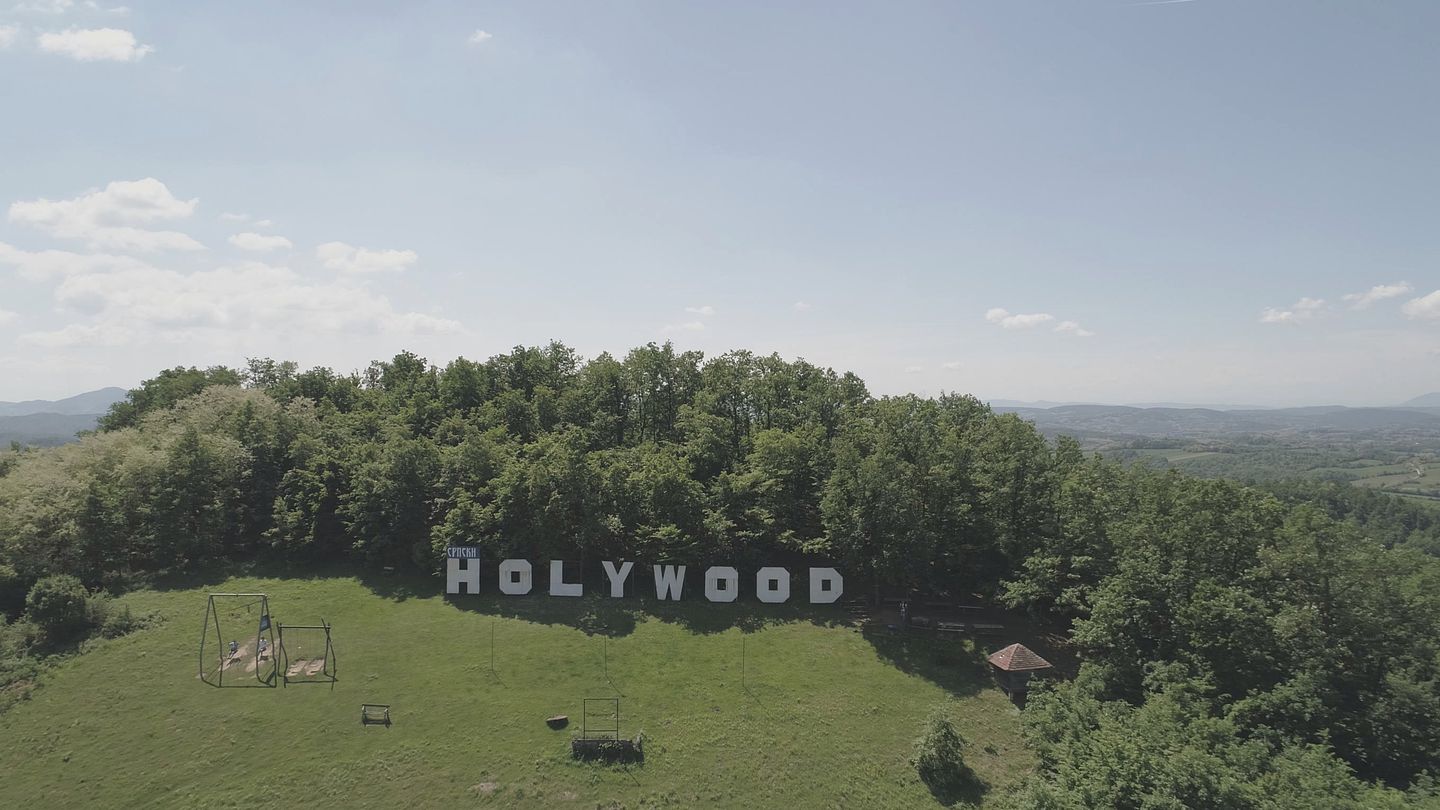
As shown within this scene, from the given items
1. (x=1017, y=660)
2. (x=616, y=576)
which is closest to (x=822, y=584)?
(x=1017, y=660)

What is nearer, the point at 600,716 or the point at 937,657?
the point at 600,716

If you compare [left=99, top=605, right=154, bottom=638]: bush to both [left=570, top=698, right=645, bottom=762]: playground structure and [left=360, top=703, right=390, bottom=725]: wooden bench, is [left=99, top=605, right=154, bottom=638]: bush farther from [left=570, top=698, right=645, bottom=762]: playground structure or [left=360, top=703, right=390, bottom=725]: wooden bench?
[left=570, top=698, right=645, bottom=762]: playground structure

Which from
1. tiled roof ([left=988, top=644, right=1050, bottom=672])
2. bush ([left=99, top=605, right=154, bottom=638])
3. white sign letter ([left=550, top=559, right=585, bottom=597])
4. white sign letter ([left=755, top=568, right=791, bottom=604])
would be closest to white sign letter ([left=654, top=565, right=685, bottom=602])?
white sign letter ([left=755, top=568, right=791, bottom=604])

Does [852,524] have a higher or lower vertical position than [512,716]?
higher

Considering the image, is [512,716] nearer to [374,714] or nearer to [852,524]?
[374,714]

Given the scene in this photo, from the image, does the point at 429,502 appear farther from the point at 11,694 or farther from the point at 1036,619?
the point at 1036,619
